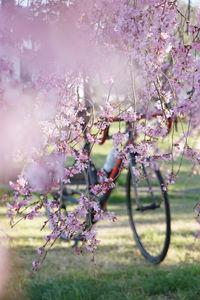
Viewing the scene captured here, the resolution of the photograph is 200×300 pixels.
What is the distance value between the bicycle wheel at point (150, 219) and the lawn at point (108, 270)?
0.12 metres

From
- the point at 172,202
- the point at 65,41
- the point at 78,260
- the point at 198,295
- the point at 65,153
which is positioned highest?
the point at 65,41

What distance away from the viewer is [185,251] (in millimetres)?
6000

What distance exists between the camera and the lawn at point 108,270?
163 inches

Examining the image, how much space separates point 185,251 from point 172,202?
5.63 meters

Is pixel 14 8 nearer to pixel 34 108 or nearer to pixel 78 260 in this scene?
pixel 34 108

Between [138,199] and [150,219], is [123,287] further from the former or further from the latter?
[150,219]

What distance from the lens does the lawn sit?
13.6ft

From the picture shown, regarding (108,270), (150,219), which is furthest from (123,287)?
(150,219)

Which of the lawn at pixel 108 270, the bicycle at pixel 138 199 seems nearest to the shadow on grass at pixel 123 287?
the lawn at pixel 108 270

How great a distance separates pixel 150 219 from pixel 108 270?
11.5 feet

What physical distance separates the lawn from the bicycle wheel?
0.41 feet

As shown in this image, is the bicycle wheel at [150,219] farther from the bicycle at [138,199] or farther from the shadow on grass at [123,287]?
the shadow on grass at [123,287]

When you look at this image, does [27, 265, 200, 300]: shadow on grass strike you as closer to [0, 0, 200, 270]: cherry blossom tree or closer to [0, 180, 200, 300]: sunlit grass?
[0, 180, 200, 300]: sunlit grass

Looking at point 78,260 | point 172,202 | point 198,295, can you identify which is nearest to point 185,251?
point 78,260
